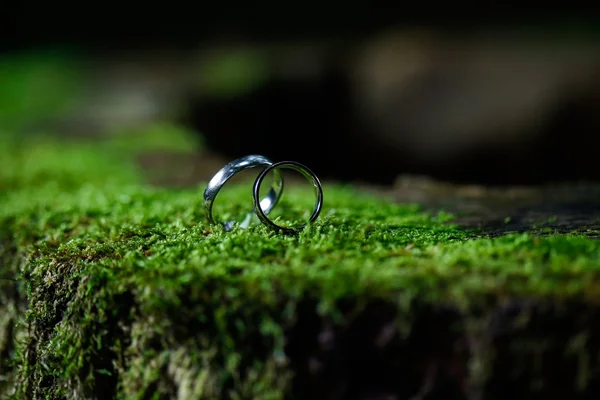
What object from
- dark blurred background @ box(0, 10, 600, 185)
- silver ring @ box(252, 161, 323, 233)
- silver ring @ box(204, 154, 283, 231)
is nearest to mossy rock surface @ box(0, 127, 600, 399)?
silver ring @ box(252, 161, 323, 233)

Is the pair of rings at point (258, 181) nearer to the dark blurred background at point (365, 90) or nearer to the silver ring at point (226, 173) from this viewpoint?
the silver ring at point (226, 173)

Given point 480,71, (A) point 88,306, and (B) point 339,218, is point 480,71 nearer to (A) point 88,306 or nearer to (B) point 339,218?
(B) point 339,218

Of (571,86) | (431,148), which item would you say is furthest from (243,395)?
(571,86)

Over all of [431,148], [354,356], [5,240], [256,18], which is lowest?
[354,356]

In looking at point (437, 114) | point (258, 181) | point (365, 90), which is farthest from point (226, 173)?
point (365, 90)

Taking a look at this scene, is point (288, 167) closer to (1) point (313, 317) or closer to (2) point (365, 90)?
(1) point (313, 317)

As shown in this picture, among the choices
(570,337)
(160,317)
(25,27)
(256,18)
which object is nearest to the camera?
(570,337)
